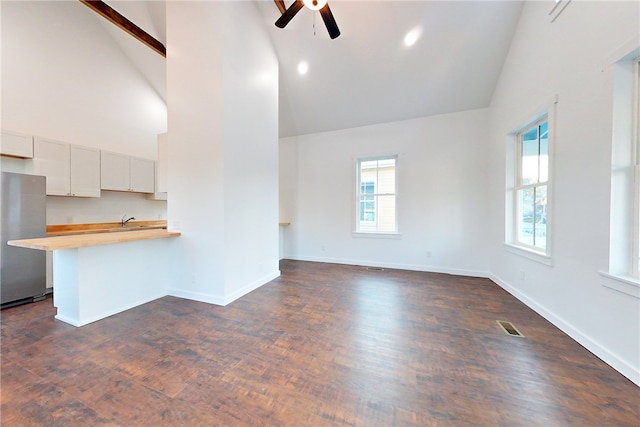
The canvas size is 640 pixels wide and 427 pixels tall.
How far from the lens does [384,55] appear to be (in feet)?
11.9

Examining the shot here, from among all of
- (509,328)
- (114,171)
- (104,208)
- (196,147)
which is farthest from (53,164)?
(509,328)

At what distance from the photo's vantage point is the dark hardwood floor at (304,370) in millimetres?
1346

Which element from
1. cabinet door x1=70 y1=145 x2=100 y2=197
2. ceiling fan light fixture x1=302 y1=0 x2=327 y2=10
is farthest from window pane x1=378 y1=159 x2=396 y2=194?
cabinet door x1=70 y1=145 x2=100 y2=197

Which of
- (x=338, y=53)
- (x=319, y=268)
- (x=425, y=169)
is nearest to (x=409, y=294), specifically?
(x=319, y=268)

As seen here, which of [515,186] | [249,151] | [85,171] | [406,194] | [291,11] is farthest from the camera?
[406,194]

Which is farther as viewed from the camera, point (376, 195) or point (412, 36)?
point (376, 195)

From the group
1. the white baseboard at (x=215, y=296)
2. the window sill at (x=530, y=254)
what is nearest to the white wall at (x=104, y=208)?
the white baseboard at (x=215, y=296)

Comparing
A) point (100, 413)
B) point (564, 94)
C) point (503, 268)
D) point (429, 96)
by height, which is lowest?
point (100, 413)

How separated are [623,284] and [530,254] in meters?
1.17

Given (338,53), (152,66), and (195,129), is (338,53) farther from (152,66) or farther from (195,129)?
(152,66)

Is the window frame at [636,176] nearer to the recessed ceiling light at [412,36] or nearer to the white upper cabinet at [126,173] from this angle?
Result: the recessed ceiling light at [412,36]

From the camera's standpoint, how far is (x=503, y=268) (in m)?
3.53

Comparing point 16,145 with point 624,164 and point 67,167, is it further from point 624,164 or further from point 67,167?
point 624,164

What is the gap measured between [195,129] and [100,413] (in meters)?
2.77
